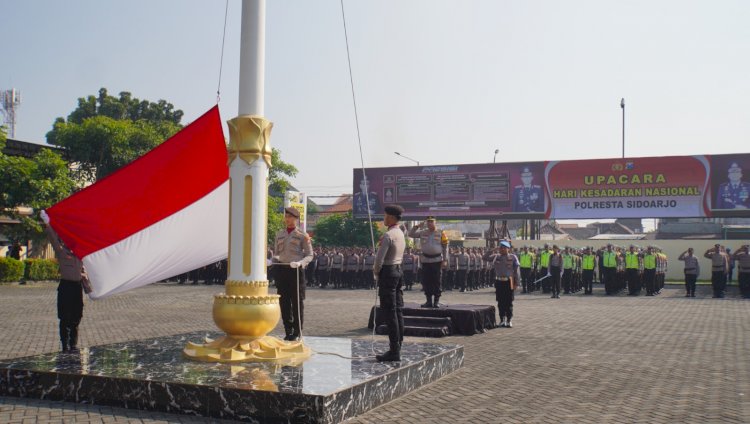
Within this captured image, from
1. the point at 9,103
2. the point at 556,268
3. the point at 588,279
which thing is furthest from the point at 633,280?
the point at 9,103

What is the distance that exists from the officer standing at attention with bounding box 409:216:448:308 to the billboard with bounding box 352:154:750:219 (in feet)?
61.5

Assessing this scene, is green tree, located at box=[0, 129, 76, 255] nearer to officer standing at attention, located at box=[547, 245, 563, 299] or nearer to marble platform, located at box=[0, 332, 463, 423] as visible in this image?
officer standing at attention, located at box=[547, 245, 563, 299]

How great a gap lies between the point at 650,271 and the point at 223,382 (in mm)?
23106

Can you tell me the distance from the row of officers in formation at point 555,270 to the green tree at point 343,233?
1554 cm

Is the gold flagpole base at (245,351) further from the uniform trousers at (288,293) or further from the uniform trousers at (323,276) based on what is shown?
the uniform trousers at (323,276)

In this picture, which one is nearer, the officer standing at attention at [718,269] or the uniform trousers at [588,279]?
the officer standing at attention at [718,269]

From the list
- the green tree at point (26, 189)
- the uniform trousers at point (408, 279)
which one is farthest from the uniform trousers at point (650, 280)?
the green tree at point (26, 189)

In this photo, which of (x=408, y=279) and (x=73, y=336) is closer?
(x=73, y=336)

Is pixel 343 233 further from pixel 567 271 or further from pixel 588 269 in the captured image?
pixel 588 269

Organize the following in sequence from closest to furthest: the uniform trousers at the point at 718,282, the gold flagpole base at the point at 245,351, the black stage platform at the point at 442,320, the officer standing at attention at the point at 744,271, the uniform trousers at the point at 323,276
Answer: the gold flagpole base at the point at 245,351
the black stage platform at the point at 442,320
the officer standing at attention at the point at 744,271
the uniform trousers at the point at 718,282
the uniform trousers at the point at 323,276

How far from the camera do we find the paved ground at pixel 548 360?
632cm

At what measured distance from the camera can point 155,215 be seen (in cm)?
819

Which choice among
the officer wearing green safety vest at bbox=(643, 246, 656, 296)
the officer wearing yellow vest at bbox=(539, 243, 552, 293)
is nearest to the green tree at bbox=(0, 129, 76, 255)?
the officer wearing yellow vest at bbox=(539, 243, 552, 293)

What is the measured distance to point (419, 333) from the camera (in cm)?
1249
